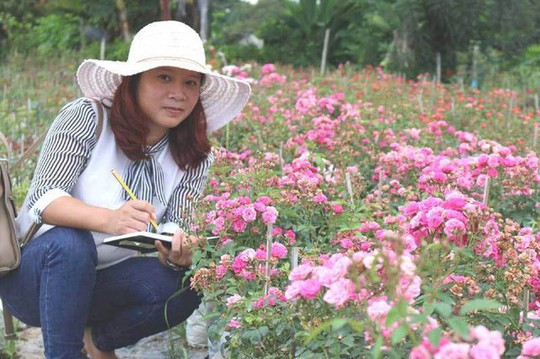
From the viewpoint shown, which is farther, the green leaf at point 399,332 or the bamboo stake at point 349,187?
the bamboo stake at point 349,187

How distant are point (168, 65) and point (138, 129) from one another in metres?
0.23

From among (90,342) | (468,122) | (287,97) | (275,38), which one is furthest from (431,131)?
(275,38)

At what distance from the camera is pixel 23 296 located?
255cm

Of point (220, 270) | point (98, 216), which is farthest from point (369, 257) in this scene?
point (98, 216)

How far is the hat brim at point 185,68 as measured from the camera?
2.55 m

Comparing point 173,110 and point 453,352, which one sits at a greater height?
point 173,110

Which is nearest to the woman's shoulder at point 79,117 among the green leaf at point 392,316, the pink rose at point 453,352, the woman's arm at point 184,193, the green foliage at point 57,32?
the woman's arm at point 184,193

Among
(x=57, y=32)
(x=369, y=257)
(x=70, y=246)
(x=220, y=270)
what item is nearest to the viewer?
(x=369, y=257)

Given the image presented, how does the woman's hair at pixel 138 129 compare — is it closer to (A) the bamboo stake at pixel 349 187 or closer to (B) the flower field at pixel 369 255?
(B) the flower field at pixel 369 255

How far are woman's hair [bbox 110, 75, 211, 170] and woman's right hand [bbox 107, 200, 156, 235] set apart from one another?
260 millimetres

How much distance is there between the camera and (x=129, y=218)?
2.39 metres

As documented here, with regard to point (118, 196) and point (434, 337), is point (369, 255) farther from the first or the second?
point (118, 196)

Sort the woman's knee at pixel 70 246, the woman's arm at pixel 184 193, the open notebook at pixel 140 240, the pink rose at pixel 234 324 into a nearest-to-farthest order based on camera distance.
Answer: the pink rose at pixel 234 324, the open notebook at pixel 140 240, the woman's knee at pixel 70 246, the woman's arm at pixel 184 193

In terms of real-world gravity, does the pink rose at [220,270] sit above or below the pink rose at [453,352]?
below
